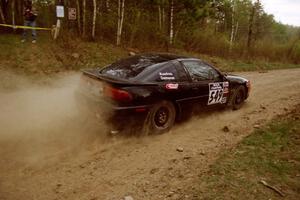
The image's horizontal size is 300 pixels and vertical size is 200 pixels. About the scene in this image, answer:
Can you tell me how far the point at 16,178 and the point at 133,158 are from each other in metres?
1.77

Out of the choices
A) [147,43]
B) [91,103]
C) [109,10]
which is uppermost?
[109,10]

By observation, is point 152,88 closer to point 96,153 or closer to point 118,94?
point 118,94

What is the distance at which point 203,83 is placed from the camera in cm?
643

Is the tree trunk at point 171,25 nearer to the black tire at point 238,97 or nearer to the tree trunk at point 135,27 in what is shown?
the tree trunk at point 135,27

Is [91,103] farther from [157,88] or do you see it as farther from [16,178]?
[16,178]

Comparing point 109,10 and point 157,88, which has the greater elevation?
point 109,10

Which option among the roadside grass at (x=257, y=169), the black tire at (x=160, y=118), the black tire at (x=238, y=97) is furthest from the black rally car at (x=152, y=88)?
the roadside grass at (x=257, y=169)

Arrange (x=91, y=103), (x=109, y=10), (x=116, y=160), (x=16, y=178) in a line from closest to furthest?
(x=16, y=178), (x=116, y=160), (x=91, y=103), (x=109, y=10)

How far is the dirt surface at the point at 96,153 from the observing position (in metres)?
3.90

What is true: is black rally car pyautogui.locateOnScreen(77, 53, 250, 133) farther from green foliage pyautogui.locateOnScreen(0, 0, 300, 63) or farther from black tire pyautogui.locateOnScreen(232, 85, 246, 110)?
green foliage pyautogui.locateOnScreen(0, 0, 300, 63)

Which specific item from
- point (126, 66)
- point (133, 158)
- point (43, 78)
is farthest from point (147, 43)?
point (133, 158)

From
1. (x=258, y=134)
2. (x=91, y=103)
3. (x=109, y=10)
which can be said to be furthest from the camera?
(x=109, y=10)

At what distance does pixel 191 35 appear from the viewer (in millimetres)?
18922

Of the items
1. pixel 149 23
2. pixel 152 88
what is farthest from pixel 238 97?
pixel 149 23
